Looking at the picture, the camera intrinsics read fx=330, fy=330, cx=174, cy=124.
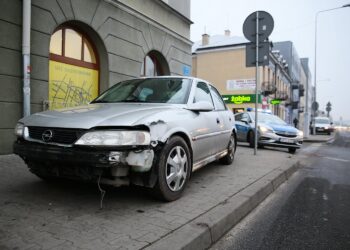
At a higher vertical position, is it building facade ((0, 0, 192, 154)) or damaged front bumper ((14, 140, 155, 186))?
building facade ((0, 0, 192, 154))

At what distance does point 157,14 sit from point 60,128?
964 cm

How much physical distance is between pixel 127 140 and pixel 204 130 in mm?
1694

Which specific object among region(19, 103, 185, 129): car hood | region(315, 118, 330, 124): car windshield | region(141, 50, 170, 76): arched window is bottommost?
region(19, 103, 185, 129): car hood

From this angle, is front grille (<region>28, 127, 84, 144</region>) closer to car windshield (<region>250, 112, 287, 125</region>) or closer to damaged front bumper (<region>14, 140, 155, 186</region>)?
damaged front bumper (<region>14, 140, 155, 186</region>)

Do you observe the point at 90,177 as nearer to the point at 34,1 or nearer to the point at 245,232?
the point at 245,232

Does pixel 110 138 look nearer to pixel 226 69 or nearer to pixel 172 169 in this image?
pixel 172 169

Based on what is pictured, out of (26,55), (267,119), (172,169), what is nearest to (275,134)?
(267,119)

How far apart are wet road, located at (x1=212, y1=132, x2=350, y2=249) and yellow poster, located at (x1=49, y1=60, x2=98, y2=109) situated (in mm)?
5682

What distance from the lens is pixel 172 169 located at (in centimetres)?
385

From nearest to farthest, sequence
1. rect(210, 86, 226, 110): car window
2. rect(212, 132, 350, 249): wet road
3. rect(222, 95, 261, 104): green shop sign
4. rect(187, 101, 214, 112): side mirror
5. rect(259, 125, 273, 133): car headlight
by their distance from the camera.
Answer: rect(212, 132, 350, 249): wet road
rect(187, 101, 214, 112): side mirror
rect(210, 86, 226, 110): car window
rect(259, 125, 273, 133): car headlight
rect(222, 95, 261, 104): green shop sign

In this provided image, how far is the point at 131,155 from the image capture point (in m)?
3.30

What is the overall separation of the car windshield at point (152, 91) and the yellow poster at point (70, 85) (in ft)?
11.5

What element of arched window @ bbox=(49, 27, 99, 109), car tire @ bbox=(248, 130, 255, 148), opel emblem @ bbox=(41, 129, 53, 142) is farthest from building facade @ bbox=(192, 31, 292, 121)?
opel emblem @ bbox=(41, 129, 53, 142)

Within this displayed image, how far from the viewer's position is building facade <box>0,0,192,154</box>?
22.2 ft
